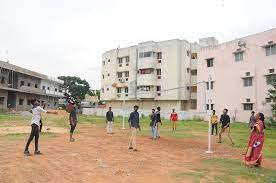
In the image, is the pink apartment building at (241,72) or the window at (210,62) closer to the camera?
the pink apartment building at (241,72)

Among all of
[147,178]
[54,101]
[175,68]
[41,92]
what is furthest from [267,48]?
[54,101]

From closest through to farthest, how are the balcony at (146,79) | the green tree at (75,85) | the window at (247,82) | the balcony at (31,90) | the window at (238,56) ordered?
1. the window at (247,82)
2. the window at (238,56)
3. the balcony at (31,90)
4. the balcony at (146,79)
5. the green tree at (75,85)

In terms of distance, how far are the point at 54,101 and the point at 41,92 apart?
30.5 ft

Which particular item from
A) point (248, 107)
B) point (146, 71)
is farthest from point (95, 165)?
point (146, 71)

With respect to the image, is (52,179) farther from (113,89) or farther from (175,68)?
(113,89)

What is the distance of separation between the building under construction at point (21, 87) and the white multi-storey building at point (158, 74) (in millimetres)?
13431

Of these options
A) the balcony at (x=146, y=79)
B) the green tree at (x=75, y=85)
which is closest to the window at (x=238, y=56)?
the balcony at (x=146, y=79)

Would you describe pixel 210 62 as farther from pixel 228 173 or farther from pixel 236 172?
pixel 228 173

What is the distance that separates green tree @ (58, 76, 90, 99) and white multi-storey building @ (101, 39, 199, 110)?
55.0ft

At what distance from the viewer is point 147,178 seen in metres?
8.38

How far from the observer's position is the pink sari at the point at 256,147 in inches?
412

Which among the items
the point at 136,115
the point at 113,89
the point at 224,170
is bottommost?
the point at 224,170

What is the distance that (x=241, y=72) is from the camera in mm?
39000

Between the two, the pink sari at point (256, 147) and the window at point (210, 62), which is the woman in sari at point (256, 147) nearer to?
the pink sari at point (256, 147)
